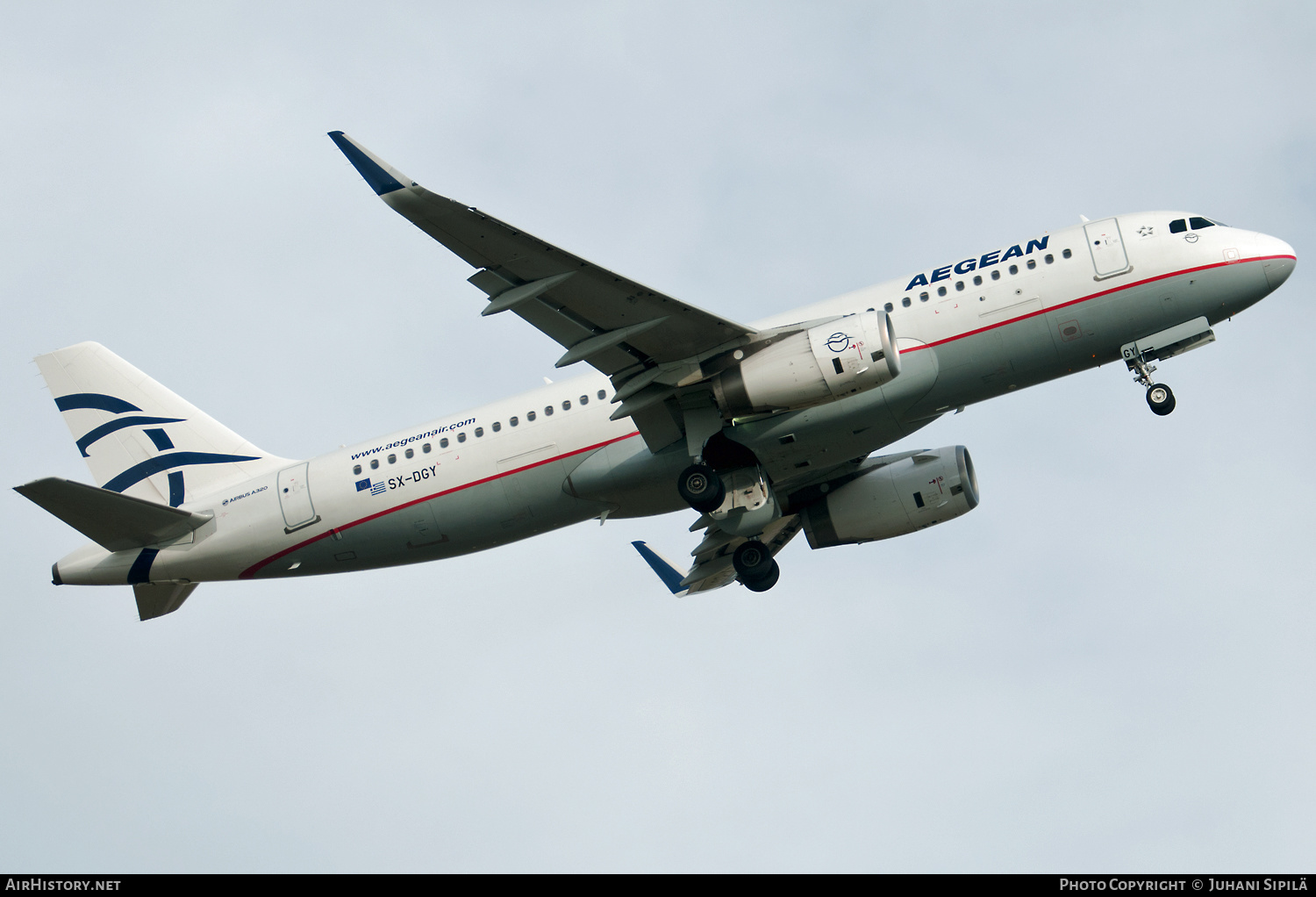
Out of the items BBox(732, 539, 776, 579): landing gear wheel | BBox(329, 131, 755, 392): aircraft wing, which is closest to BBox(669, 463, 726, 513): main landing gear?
BBox(329, 131, 755, 392): aircraft wing

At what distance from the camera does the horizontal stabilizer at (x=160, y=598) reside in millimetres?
33906

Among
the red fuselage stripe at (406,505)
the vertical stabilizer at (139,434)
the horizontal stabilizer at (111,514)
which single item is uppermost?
the vertical stabilizer at (139,434)

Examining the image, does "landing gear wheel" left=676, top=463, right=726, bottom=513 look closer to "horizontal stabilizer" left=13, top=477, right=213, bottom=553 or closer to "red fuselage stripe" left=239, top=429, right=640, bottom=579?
"red fuselage stripe" left=239, top=429, right=640, bottom=579

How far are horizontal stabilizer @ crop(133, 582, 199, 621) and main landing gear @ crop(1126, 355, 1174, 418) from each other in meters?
24.9

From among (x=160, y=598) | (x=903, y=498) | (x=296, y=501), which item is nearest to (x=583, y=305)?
(x=296, y=501)

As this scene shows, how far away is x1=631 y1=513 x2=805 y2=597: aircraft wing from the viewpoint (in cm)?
3719

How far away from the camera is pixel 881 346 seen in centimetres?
2770

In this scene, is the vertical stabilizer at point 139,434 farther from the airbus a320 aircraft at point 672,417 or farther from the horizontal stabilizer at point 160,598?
the horizontal stabilizer at point 160,598

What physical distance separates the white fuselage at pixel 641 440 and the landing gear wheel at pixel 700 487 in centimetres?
62

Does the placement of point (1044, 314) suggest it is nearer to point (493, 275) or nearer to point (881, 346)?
point (881, 346)

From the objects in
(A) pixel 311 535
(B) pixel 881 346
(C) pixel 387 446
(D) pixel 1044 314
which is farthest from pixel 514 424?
(D) pixel 1044 314

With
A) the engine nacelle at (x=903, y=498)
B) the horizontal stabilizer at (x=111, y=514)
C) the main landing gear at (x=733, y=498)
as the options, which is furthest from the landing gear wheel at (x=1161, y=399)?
the horizontal stabilizer at (x=111, y=514)

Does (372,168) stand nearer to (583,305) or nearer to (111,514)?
(583,305)

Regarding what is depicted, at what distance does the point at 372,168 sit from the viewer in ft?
77.5
